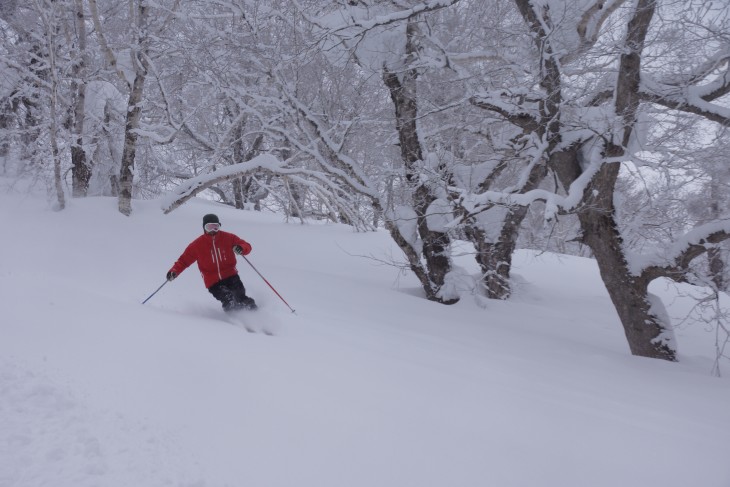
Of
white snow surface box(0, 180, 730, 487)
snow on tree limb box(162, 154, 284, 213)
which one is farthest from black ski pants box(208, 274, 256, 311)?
snow on tree limb box(162, 154, 284, 213)

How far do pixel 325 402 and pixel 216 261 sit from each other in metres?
3.57

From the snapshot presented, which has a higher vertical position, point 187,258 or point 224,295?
point 187,258

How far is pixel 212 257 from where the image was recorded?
608 cm

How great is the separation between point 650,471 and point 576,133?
4.37 m

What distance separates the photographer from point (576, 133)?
5984 millimetres

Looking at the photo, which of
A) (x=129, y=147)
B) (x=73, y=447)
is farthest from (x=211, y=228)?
(x=129, y=147)

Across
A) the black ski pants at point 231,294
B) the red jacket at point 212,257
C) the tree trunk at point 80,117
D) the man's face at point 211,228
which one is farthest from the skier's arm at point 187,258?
the tree trunk at point 80,117

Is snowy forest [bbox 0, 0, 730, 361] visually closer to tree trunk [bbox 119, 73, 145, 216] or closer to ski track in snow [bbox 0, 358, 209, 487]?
tree trunk [bbox 119, 73, 145, 216]

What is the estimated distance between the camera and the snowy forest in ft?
17.8

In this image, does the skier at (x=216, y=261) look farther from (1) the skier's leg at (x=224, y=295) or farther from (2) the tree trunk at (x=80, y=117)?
(2) the tree trunk at (x=80, y=117)

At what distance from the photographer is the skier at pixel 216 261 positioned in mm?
6008

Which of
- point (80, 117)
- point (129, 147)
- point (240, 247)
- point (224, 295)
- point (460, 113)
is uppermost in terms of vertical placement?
point (460, 113)

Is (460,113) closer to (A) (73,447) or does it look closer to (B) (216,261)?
(B) (216,261)

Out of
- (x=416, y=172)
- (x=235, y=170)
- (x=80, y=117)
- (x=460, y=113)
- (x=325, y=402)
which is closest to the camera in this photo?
(x=325, y=402)
